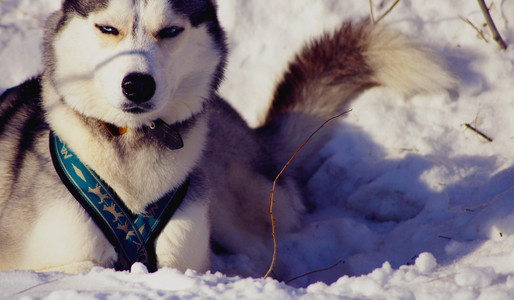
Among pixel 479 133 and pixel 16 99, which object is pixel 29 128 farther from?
pixel 479 133

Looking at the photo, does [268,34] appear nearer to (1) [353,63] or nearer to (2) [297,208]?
(1) [353,63]

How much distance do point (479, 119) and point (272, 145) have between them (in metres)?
1.16

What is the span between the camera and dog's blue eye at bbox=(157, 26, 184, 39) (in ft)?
5.50

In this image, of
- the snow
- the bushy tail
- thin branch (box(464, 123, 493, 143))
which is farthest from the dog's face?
thin branch (box(464, 123, 493, 143))

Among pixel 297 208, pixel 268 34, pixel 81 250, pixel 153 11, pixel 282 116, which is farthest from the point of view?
pixel 268 34

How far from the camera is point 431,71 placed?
2.88 meters

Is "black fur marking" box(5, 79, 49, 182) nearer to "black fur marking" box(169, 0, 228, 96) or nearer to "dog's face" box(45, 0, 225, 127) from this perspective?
"dog's face" box(45, 0, 225, 127)

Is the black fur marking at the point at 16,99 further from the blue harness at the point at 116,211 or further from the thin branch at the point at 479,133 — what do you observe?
the thin branch at the point at 479,133

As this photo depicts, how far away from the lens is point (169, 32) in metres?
1.69

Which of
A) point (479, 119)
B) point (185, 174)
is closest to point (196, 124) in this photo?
point (185, 174)

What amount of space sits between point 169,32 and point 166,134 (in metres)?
0.36

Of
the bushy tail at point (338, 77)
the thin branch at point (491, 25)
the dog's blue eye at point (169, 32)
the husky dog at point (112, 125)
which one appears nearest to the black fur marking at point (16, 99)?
the husky dog at point (112, 125)

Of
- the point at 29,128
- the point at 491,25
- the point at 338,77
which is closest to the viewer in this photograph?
the point at 29,128

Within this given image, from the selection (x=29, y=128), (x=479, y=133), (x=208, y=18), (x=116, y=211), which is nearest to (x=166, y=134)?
(x=116, y=211)
